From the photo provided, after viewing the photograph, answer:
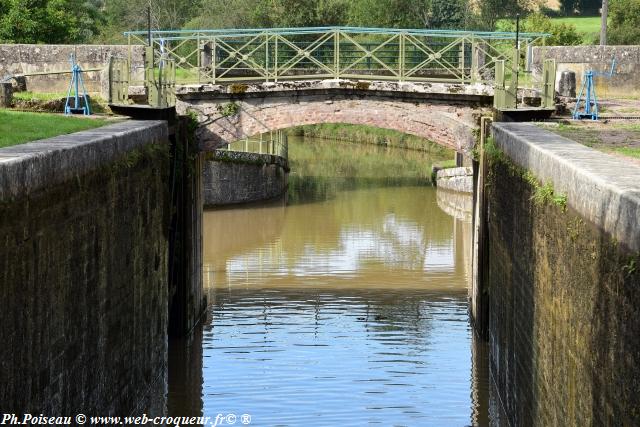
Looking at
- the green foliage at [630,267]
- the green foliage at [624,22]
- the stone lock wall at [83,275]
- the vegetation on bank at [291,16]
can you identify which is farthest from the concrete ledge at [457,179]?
the green foliage at [630,267]

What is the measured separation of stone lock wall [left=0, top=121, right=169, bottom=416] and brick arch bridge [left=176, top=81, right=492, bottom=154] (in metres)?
3.04

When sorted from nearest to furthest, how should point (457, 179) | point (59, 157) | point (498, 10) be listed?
point (59, 157)
point (457, 179)
point (498, 10)

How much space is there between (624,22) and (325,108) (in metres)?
28.5

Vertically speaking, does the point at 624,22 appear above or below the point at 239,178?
above

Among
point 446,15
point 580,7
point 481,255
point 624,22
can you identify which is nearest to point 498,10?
point 446,15

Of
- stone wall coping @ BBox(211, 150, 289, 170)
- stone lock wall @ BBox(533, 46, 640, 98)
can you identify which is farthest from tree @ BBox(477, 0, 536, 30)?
stone lock wall @ BBox(533, 46, 640, 98)

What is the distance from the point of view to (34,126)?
12.8 metres

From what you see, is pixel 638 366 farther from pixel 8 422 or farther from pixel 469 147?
pixel 469 147

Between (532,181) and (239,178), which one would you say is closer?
(532,181)

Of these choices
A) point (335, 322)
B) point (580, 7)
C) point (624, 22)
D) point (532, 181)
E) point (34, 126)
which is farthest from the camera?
point (580, 7)

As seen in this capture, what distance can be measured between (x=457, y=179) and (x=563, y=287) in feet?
71.4

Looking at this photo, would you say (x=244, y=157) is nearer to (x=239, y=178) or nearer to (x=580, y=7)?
(x=239, y=178)

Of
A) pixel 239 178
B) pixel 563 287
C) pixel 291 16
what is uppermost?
pixel 291 16

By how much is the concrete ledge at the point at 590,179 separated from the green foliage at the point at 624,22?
100 feet
